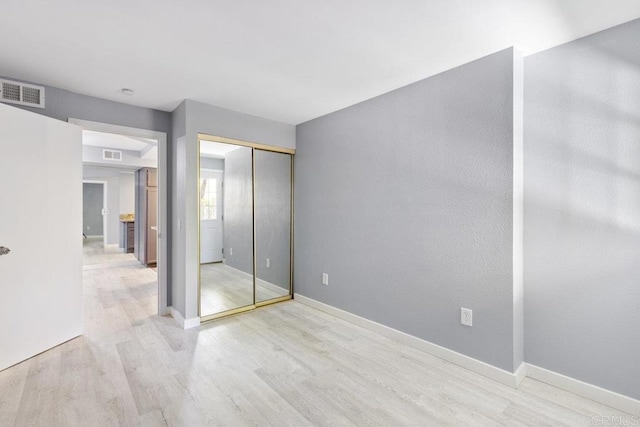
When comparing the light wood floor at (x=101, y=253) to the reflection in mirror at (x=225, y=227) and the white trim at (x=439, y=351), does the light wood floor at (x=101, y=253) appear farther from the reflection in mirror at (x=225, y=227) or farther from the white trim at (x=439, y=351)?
the white trim at (x=439, y=351)

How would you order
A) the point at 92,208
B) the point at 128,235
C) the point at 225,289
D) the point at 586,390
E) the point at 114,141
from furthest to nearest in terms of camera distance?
1. the point at 128,235
2. the point at 92,208
3. the point at 114,141
4. the point at 225,289
5. the point at 586,390

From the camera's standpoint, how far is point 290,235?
423 centimetres

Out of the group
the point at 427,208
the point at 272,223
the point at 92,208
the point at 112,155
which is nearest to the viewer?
the point at 427,208

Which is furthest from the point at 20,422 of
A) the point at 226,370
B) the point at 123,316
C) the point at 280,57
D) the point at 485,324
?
the point at 485,324

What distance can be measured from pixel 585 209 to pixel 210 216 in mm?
3503

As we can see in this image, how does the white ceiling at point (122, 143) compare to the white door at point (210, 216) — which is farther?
the white ceiling at point (122, 143)

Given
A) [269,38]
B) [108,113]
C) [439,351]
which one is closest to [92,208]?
[108,113]

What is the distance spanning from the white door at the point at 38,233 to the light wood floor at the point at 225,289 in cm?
120

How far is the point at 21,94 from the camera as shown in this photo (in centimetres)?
265

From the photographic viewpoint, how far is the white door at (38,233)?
238 cm

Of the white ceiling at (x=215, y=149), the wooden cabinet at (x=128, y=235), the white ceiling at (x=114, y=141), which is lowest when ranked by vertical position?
the wooden cabinet at (x=128, y=235)

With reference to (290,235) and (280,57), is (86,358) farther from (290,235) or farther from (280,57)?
(280,57)

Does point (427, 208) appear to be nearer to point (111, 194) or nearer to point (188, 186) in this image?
point (188, 186)

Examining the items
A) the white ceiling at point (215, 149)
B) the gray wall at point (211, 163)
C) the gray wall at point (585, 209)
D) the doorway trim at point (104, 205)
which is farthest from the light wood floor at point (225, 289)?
the doorway trim at point (104, 205)
